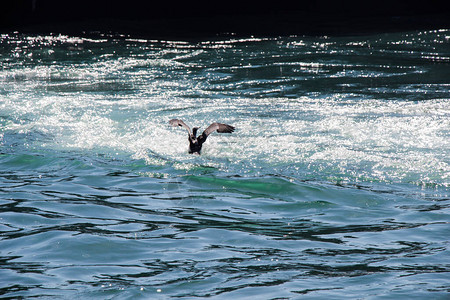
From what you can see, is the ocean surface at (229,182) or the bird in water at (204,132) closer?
the ocean surface at (229,182)

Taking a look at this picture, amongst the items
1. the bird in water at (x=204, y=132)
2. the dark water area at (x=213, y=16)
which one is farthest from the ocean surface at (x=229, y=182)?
the dark water area at (x=213, y=16)

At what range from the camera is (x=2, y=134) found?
1169cm

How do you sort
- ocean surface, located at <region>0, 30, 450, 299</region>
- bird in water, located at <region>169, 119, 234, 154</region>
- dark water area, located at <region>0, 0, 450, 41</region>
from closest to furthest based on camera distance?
ocean surface, located at <region>0, 30, 450, 299</region>
bird in water, located at <region>169, 119, 234, 154</region>
dark water area, located at <region>0, 0, 450, 41</region>

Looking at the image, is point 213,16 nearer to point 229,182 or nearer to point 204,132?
point 204,132

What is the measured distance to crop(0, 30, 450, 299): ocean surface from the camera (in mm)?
5113

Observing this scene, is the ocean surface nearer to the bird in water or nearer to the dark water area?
the bird in water

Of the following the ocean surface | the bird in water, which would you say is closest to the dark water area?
the ocean surface

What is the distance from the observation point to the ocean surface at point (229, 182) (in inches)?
201

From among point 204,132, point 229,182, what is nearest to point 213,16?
point 204,132

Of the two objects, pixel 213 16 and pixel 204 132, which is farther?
pixel 213 16

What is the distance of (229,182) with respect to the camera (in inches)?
332

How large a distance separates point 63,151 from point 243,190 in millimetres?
3644

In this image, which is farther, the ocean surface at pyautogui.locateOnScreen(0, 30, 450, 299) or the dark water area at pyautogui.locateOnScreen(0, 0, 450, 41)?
the dark water area at pyautogui.locateOnScreen(0, 0, 450, 41)

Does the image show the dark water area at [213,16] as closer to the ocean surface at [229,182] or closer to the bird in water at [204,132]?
the ocean surface at [229,182]
